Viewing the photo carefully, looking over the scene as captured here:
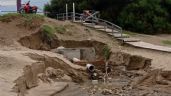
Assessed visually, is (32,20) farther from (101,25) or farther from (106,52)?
(101,25)

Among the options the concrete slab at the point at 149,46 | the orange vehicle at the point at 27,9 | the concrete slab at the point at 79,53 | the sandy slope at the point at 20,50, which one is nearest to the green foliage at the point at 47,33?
the sandy slope at the point at 20,50

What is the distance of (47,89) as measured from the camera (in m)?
24.8

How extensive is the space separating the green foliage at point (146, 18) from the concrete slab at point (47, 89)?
17.6 m

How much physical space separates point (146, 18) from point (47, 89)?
20096 millimetres

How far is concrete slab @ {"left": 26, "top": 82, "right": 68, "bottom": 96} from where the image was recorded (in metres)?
23.5

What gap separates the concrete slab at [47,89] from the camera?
23.5 meters

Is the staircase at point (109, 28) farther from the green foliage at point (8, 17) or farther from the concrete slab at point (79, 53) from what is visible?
the green foliage at point (8, 17)

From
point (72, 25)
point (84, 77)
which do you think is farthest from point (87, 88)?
point (72, 25)

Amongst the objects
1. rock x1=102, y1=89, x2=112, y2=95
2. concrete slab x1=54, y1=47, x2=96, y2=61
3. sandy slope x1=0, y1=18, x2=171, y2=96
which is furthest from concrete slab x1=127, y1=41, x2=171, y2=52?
rock x1=102, y1=89, x2=112, y2=95

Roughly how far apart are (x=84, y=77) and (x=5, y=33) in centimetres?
664

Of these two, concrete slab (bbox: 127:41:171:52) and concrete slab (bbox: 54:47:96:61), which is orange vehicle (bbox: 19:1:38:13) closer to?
concrete slab (bbox: 54:47:96:61)

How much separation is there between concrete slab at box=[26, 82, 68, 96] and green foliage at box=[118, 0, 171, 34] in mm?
17640

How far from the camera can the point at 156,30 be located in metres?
44.0

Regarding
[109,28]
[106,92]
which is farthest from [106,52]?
[106,92]
